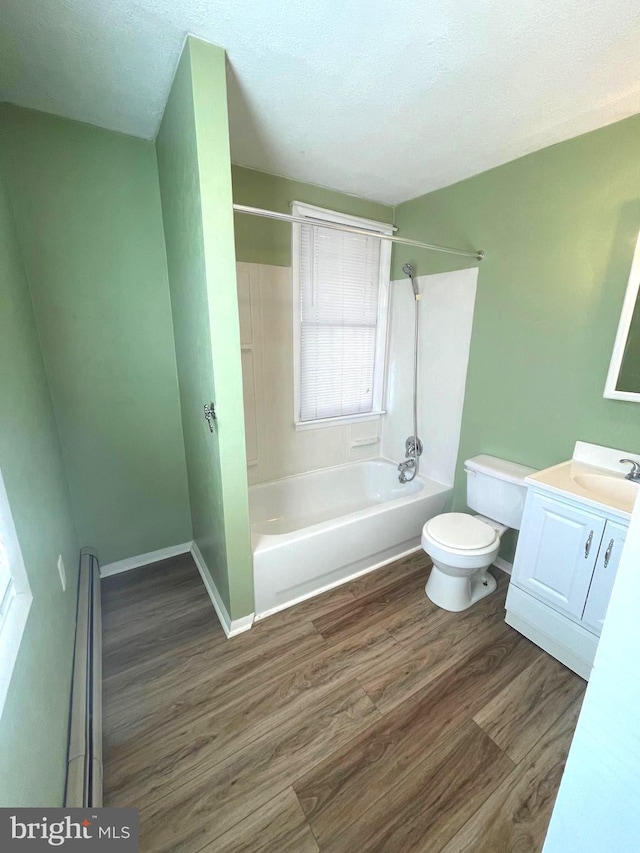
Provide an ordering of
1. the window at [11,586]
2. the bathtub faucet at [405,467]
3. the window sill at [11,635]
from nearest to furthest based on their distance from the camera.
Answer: the window sill at [11,635] → the window at [11,586] → the bathtub faucet at [405,467]

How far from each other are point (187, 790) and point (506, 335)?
253 cm

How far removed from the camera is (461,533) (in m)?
1.82

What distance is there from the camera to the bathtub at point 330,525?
5.84ft

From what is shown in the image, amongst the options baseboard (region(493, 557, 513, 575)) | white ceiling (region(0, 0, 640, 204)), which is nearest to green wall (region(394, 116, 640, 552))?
white ceiling (region(0, 0, 640, 204))

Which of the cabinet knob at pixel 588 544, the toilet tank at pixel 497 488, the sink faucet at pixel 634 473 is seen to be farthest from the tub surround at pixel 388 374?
the cabinet knob at pixel 588 544

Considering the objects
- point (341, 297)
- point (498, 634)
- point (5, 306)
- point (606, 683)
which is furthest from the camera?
point (341, 297)

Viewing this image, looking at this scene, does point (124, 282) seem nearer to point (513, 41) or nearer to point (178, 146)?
point (178, 146)

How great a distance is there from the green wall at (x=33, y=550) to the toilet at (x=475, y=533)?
163 cm

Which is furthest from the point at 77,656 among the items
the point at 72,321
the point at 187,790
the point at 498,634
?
the point at 498,634

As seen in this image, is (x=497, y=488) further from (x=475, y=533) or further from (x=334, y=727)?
(x=334, y=727)

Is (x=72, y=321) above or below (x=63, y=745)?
above

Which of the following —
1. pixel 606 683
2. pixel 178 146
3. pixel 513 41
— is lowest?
pixel 606 683

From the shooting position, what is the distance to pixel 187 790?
112 centimetres

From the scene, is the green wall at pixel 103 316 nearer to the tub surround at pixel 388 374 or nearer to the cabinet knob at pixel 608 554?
the tub surround at pixel 388 374
